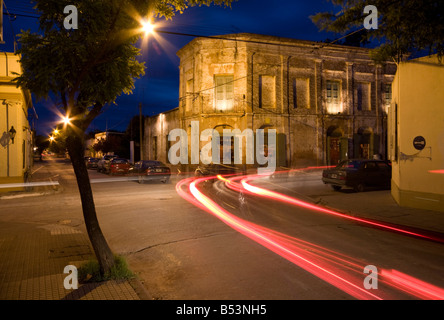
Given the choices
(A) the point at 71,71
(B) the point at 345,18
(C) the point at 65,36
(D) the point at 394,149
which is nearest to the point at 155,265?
(A) the point at 71,71

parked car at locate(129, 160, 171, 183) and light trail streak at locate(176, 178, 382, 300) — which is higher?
parked car at locate(129, 160, 171, 183)

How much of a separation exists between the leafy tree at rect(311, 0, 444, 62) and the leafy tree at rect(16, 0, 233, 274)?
615 centimetres

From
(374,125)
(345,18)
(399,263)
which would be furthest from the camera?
(374,125)

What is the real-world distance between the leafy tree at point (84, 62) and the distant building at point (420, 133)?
9689 mm

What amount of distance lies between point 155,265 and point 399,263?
183 inches

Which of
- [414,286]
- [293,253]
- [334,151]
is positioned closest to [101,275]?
[293,253]

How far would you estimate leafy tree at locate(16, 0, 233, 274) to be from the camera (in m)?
5.37

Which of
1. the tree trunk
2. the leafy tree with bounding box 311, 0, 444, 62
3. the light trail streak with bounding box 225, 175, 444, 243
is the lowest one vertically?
the light trail streak with bounding box 225, 175, 444, 243

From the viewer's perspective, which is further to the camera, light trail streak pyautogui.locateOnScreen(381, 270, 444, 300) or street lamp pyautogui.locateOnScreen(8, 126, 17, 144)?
street lamp pyautogui.locateOnScreen(8, 126, 17, 144)

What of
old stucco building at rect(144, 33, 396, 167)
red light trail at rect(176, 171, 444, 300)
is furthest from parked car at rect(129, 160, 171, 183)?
red light trail at rect(176, 171, 444, 300)

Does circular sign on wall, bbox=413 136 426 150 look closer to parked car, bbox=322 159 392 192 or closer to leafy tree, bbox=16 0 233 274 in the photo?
parked car, bbox=322 159 392 192

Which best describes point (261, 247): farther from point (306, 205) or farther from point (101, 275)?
point (306, 205)
